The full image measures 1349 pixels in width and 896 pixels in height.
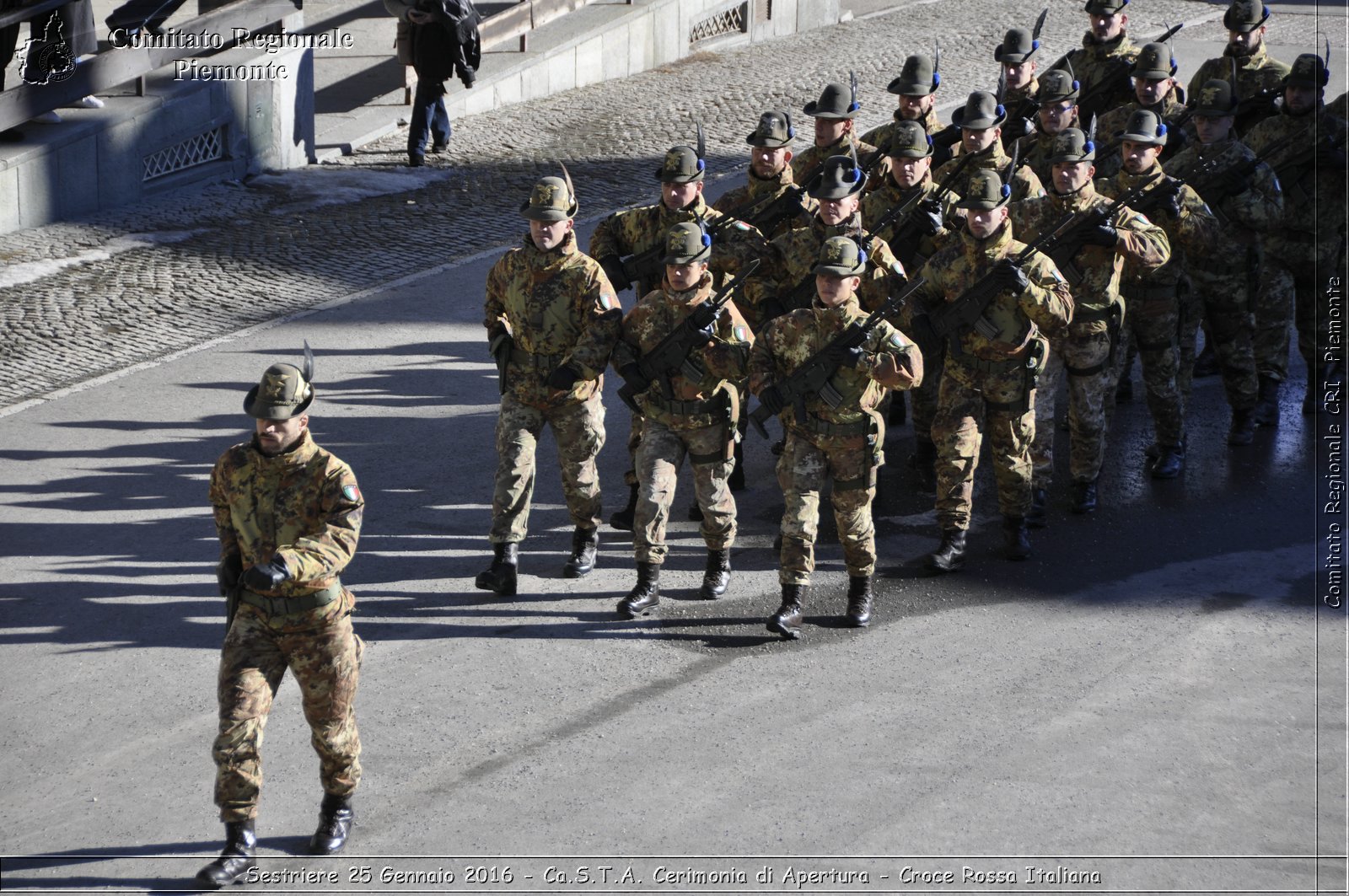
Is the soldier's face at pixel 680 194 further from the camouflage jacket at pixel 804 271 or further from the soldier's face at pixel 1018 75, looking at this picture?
the soldier's face at pixel 1018 75

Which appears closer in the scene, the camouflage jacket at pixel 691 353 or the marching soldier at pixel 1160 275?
the camouflage jacket at pixel 691 353

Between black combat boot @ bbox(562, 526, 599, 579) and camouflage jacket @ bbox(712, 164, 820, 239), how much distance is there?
232 centimetres

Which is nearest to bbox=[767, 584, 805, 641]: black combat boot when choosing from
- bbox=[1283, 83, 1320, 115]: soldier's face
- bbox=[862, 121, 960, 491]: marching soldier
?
bbox=[862, 121, 960, 491]: marching soldier

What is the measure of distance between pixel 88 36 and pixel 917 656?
447 inches

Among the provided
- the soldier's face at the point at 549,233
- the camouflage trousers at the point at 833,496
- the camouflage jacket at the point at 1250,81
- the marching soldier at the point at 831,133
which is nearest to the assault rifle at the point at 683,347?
the camouflage trousers at the point at 833,496

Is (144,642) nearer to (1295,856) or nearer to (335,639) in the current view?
(335,639)

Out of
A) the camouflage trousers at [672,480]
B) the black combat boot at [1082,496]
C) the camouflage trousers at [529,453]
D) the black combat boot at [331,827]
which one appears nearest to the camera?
the black combat boot at [331,827]

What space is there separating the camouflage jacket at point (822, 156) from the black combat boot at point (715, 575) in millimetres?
3033

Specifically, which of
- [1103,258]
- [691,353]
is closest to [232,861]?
[691,353]

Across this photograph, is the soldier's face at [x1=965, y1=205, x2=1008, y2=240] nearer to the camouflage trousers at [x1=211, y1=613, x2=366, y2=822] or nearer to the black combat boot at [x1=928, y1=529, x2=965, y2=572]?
the black combat boot at [x1=928, y1=529, x2=965, y2=572]

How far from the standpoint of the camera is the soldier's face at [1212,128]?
433 inches

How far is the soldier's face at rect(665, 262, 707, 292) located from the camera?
863 centimetres

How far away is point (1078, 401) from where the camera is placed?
32.8ft

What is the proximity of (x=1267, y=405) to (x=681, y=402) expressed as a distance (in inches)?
197
